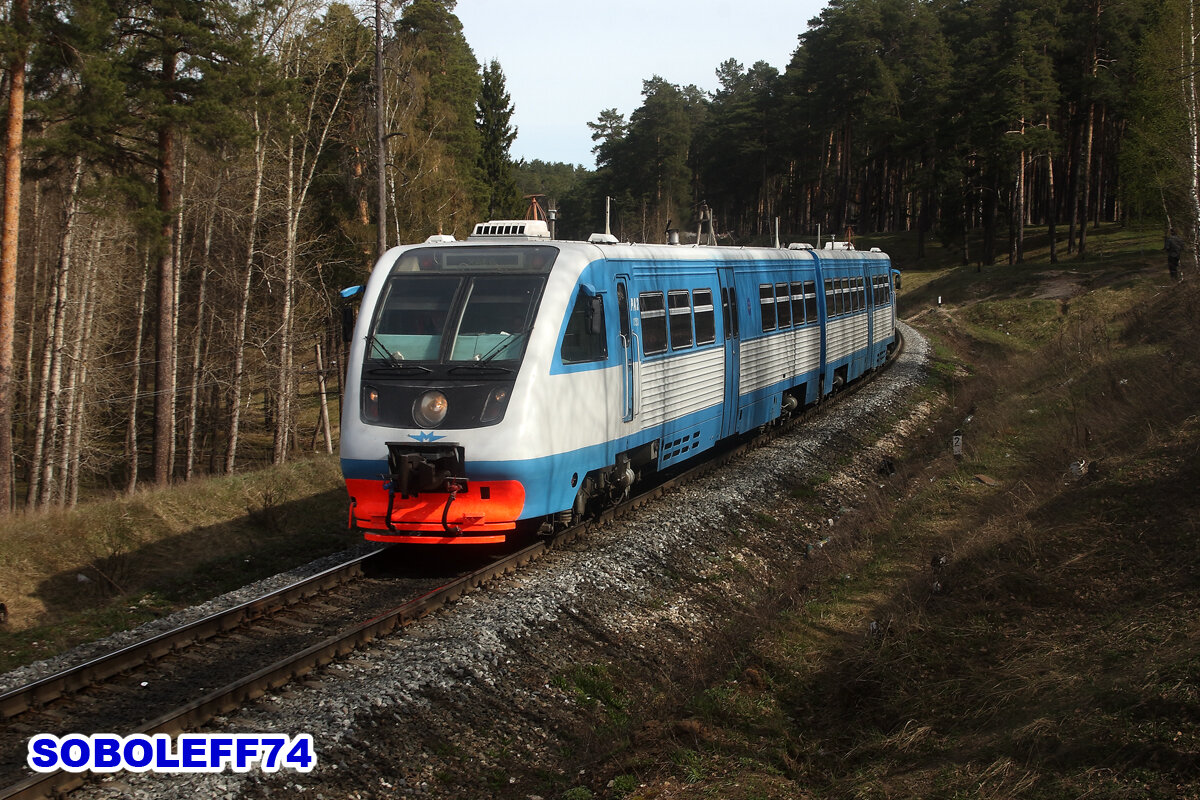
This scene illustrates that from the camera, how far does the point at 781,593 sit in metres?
9.89

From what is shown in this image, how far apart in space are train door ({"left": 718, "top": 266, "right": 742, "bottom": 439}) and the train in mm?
1339

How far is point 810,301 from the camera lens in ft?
61.4

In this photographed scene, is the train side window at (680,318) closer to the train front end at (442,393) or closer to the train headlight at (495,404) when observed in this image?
the train front end at (442,393)

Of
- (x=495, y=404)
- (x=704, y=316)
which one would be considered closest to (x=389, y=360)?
(x=495, y=404)

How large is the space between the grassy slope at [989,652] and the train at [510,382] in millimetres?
2398

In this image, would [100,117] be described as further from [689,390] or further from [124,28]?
[689,390]

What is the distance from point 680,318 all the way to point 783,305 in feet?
16.7

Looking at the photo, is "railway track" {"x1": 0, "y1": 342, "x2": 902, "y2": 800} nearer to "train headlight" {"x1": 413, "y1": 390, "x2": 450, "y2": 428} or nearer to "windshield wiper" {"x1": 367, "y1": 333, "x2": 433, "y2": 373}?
"train headlight" {"x1": 413, "y1": 390, "x2": 450, "y2": 428}

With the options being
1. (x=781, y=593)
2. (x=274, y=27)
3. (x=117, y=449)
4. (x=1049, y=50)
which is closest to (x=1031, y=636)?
(x=781, y=593)

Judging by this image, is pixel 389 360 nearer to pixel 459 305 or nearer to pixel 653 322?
pixel 459 305

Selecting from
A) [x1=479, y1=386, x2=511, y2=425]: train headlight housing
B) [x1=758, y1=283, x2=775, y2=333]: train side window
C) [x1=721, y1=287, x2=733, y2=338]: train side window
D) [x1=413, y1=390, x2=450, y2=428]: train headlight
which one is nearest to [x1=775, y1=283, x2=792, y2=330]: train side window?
[x1=758, y1=283, x2=775, y2=333]: train side window

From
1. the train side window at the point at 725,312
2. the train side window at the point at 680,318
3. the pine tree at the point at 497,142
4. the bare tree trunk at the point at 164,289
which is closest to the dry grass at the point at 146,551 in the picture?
the train side window at the point at 680,318

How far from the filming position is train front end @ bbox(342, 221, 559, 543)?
28.8 ft

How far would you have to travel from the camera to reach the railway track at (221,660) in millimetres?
5992
